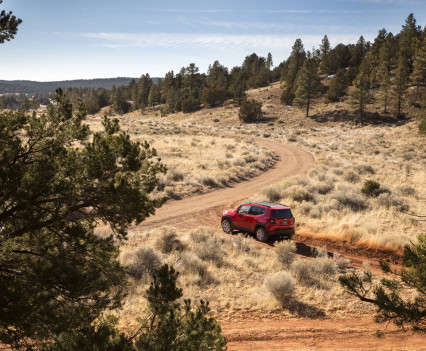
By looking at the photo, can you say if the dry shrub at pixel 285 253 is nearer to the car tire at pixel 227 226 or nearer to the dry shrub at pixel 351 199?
the car tire at pixel 227 226

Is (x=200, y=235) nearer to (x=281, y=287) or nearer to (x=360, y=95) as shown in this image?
(x=281, y=287)

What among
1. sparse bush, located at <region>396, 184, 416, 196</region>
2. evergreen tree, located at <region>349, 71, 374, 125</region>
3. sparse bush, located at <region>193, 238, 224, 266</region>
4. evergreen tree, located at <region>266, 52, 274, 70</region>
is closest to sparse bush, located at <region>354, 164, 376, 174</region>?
sparse bush, located at <region>396, 184, 416, 196</region>

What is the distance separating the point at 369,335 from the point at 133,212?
7.01 m

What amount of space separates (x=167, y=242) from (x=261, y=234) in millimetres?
4489

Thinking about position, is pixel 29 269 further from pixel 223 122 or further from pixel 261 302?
pixel 223 122

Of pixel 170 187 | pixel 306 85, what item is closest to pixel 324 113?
pixel 306 85

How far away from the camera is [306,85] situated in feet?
224

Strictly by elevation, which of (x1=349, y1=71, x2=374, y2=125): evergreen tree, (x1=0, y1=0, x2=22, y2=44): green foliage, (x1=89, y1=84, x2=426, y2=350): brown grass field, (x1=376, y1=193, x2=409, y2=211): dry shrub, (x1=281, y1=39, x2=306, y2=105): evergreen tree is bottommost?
(x1=89, y1=84, x2=426, y2=350): brown grass field

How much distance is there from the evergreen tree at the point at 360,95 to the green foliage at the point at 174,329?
211 ft

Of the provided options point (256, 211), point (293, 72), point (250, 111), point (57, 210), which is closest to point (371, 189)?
point (256, 211)

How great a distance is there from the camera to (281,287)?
954cm

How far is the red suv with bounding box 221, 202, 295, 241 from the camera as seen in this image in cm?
1434

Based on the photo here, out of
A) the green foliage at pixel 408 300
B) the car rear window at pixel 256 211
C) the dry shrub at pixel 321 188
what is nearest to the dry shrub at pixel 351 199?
the dry shrub at pixel 321 188

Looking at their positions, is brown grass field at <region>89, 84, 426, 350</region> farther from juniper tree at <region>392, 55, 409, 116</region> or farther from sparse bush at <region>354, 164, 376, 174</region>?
juniper tree at <region>392, 55, 409, 116</region>
